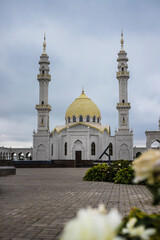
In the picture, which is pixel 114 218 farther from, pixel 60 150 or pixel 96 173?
pixel 60 150

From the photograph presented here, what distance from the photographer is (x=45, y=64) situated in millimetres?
51969

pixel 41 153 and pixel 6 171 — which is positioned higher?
pixel 41 153

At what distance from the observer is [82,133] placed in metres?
47.2

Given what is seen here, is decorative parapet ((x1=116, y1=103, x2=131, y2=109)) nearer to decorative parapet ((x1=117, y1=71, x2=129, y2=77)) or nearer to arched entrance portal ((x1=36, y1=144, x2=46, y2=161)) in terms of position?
decorative parapet ((x1=117, y1=71, x2=129, y2=77))

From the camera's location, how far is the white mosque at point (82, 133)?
155 feet

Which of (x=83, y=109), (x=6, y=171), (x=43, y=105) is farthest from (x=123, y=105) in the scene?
(x=6, y=171)

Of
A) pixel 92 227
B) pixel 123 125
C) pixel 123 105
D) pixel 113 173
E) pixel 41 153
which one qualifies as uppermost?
pixel 123 105

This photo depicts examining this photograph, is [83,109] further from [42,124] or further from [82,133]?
[42,124]

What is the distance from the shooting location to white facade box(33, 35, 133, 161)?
47.2 meters

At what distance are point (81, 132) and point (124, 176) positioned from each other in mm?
33404

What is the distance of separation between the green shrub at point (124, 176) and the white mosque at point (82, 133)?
106 ft

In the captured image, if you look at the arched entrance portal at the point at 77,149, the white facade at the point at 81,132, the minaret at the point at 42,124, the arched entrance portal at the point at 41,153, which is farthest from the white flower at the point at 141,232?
the arched entrance portal at the point at 41,153

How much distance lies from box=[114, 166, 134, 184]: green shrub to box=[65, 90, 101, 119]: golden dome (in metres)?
36.8

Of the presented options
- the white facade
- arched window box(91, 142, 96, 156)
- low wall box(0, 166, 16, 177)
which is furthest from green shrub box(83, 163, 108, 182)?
arched window box(91, 142, 96, 156)
